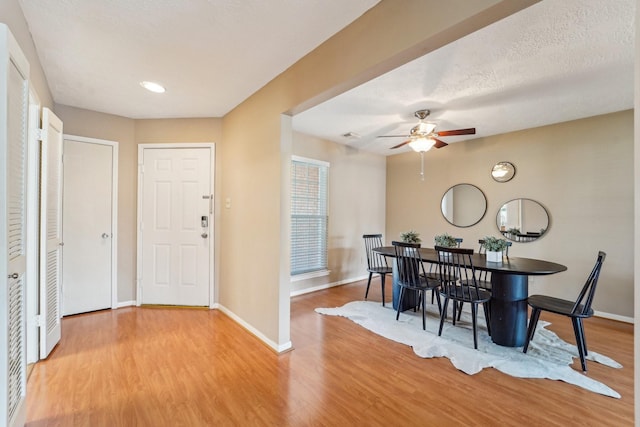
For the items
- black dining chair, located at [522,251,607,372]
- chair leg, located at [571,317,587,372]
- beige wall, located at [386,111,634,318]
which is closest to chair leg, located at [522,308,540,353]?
black dining chair, located at [522,251,607,372]

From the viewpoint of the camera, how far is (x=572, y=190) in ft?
12.6

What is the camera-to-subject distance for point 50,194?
2465 millimetres

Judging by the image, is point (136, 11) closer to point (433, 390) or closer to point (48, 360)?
point (48, 360)

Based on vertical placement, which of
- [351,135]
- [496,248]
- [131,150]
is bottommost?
[496,248]

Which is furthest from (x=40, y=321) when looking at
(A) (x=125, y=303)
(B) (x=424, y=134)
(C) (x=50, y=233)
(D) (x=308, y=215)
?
(B) (x=424, y=134)

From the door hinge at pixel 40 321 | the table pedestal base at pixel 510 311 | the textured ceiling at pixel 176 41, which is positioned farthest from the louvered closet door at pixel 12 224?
the table pedestal base at pixel 510 311

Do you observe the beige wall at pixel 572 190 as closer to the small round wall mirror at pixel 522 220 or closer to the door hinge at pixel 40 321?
the small round wall mirror at pixel 522 220

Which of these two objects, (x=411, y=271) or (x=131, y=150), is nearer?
(x=411, y=271)

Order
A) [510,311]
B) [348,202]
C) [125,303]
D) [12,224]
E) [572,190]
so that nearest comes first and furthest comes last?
[12,224], [510,311], [125,303], [572,190], [348,202]

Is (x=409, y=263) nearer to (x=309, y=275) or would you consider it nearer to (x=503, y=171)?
(x=309, y=275)

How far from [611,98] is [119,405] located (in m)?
5.37

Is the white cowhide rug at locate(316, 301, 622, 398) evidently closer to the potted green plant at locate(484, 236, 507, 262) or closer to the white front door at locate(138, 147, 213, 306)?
the potted green plant at locate(484, 236, 507, 262)

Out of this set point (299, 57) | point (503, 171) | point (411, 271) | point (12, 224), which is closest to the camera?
point (12, 224)

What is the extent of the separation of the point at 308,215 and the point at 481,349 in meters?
2.93
